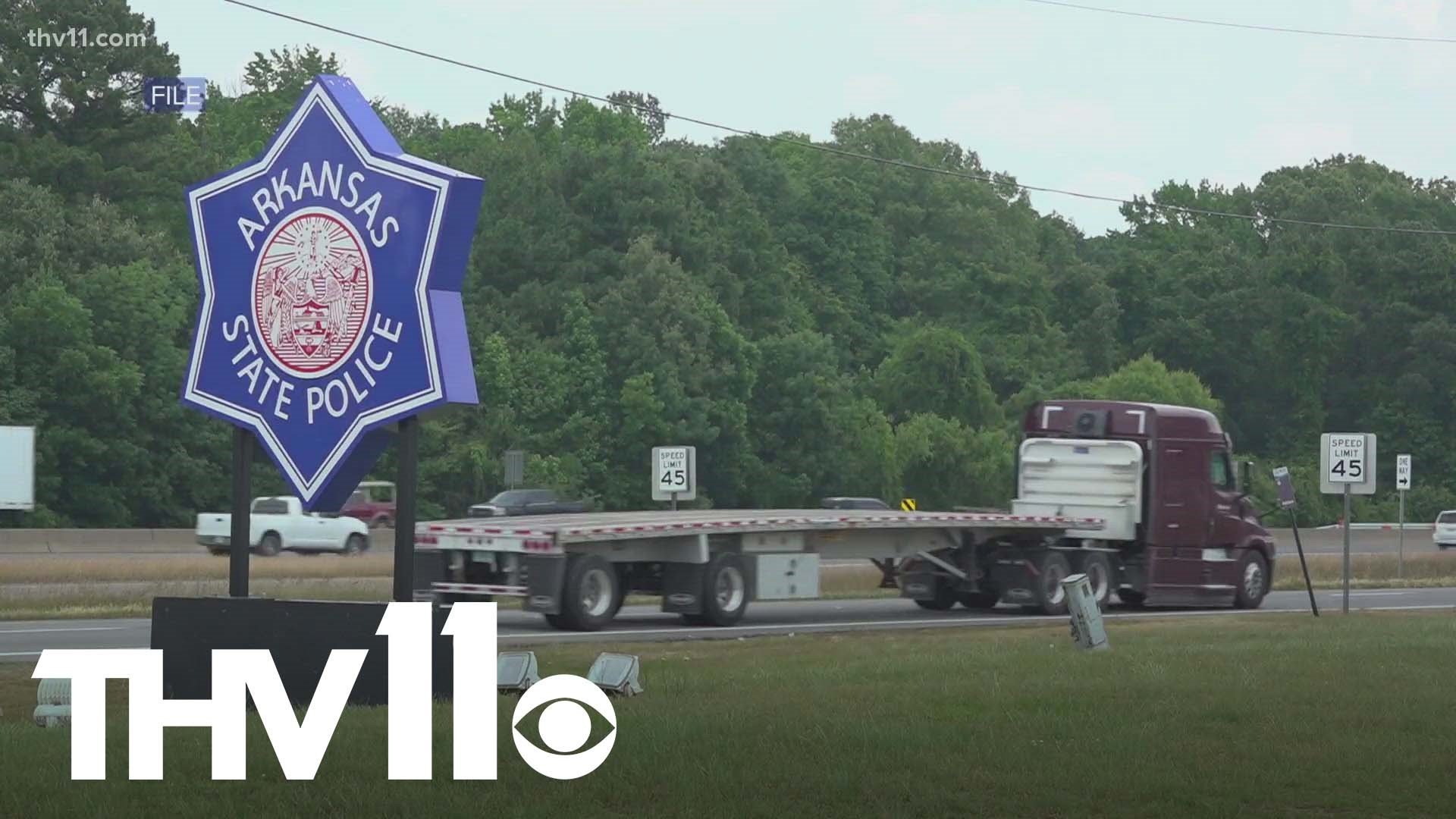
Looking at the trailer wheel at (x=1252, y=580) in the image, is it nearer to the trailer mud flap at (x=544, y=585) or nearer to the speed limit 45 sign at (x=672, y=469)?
the speed limit 45 sign at (x=672, y=469)

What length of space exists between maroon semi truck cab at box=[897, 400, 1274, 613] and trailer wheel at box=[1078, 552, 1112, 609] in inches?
0.7

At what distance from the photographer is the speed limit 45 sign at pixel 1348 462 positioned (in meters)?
29.4

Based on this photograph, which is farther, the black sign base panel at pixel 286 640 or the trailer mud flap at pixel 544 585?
the trailer mud flap at pixel 544 585

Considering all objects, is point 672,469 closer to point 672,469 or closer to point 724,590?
point 672,469

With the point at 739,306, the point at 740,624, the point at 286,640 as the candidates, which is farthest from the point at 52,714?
the point at 739,306

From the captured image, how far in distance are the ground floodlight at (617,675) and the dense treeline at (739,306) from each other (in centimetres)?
4765

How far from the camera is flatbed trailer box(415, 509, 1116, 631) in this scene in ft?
79.1

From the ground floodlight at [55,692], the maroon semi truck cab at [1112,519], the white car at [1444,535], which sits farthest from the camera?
the white car at [1444,535]

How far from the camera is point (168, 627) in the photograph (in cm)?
1476

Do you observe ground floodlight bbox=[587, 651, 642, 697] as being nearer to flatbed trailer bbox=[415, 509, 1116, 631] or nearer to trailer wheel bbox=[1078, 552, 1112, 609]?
flatbed trailer bbox=[415, 509, 1116, 631]

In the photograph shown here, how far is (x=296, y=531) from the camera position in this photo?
53375 mm

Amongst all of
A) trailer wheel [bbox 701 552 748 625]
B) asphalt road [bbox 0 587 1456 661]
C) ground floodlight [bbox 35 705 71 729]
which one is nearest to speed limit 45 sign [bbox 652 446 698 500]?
asphalt road [bbox 0 587 1456 661]

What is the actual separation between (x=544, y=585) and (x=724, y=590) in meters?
2.92

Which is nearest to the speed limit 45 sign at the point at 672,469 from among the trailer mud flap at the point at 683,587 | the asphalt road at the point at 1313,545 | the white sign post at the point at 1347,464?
the trailer mud flap at the point at 683,587
